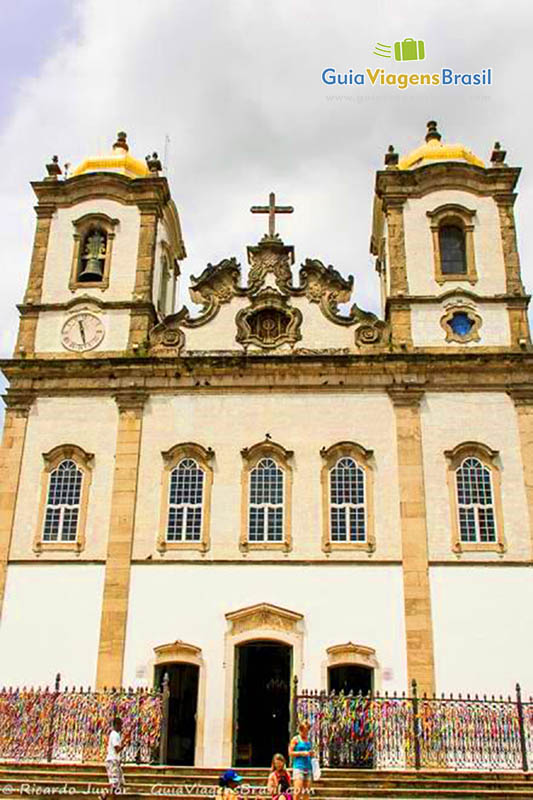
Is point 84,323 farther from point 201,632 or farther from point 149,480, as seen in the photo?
point 201,632

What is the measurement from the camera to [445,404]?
22.5 meters

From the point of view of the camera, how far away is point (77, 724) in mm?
18406

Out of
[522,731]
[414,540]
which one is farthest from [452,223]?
[522,731]

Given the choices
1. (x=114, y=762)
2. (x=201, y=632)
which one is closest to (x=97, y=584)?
(x=201, y=632)

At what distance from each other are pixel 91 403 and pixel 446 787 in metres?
12.8

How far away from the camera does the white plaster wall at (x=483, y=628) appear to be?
19.8 meters

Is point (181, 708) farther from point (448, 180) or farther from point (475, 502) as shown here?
point (448, 180)

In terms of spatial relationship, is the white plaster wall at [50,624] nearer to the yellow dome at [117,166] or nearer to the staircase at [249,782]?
the staircase at [249,782]

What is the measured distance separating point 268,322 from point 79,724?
37.2 ft

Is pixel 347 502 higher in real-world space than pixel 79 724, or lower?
higher

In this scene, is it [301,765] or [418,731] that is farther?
[418,731]

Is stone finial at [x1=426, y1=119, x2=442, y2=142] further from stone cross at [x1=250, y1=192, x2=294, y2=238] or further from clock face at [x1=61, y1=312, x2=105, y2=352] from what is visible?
clock face at [x1=61, y1=312, x2=105, y2=352]

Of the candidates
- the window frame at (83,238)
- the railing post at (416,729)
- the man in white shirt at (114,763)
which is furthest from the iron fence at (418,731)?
the window frame at (83,238)

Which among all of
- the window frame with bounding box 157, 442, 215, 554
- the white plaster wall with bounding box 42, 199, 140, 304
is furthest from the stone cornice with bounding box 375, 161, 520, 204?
the window frame with bounding box 157, 442, 215, 554
